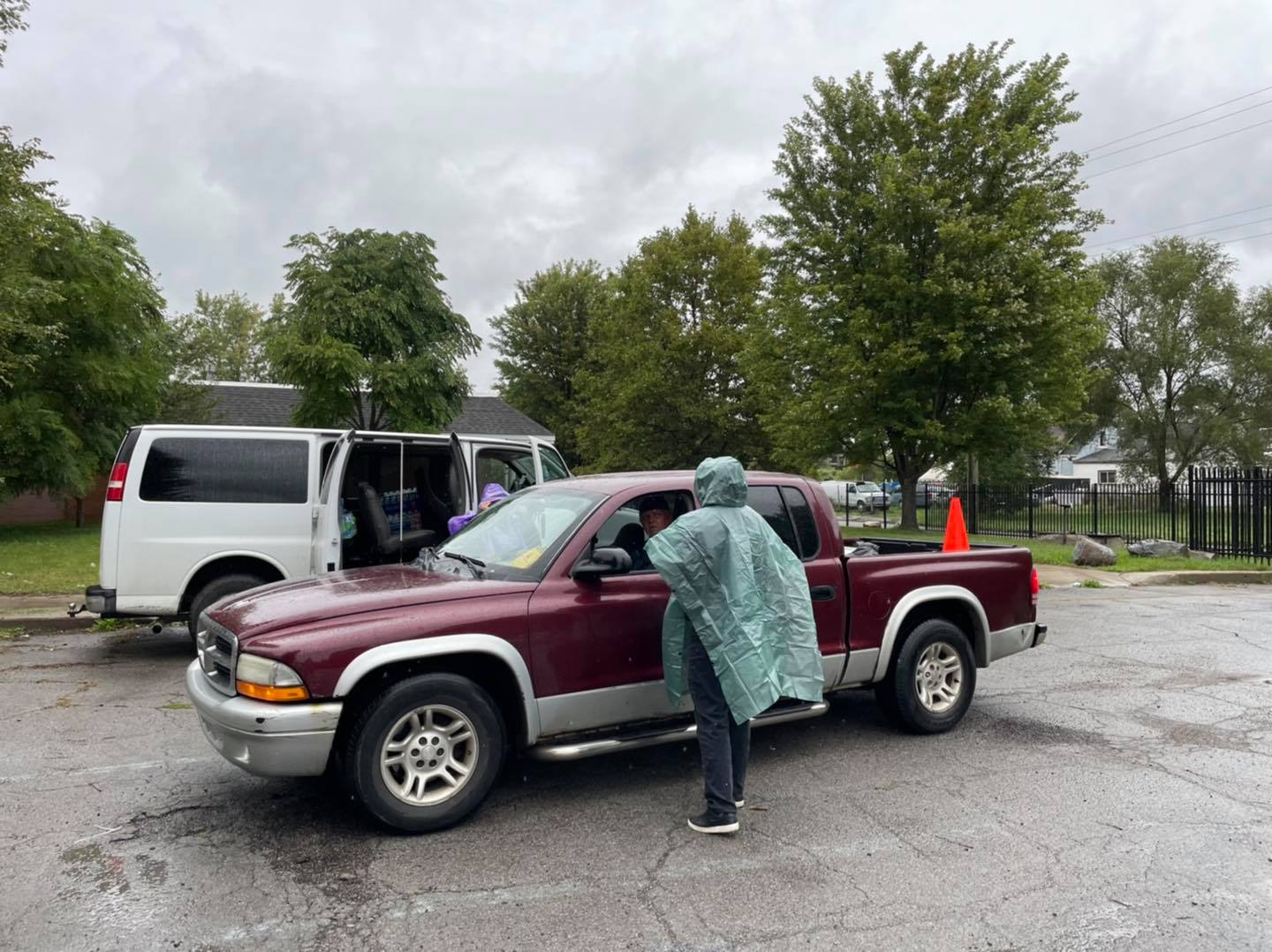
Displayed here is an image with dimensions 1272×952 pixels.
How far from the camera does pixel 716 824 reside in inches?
→ 164

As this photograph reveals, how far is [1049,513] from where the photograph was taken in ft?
71.9

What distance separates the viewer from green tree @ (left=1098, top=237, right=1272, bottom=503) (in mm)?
38500

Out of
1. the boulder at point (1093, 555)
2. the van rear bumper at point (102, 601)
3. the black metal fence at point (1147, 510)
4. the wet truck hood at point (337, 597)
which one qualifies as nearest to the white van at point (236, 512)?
the van rear bumper at point (102, 601)

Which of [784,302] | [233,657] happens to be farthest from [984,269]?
[233,657]

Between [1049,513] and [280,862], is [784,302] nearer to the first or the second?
[1049,513]

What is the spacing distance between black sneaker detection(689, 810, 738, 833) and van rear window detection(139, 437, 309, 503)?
5473 millimetres

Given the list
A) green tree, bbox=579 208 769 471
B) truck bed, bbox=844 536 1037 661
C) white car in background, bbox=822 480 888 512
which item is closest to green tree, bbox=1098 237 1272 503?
white car in background, bbox=822 480 888 512

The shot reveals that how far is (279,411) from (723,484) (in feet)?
113

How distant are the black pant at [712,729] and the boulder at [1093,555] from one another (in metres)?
14.9

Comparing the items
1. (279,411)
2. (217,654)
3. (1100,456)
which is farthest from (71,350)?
(1100,456)

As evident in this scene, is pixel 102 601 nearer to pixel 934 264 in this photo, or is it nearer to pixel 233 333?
pixel 934 264

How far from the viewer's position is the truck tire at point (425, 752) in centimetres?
396

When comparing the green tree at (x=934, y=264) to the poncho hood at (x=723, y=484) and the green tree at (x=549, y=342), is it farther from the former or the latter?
the green tree at (x=549, y=342)

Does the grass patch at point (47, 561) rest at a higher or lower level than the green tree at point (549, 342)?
lower
